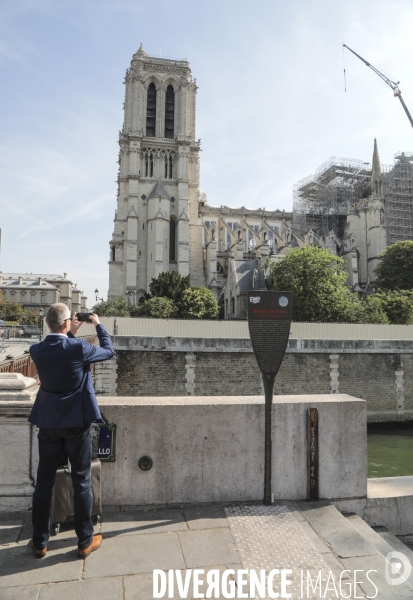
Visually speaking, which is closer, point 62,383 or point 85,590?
point 85,590

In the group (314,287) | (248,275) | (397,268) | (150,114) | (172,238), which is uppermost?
(150,114)

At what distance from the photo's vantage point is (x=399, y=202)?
52.2 metres

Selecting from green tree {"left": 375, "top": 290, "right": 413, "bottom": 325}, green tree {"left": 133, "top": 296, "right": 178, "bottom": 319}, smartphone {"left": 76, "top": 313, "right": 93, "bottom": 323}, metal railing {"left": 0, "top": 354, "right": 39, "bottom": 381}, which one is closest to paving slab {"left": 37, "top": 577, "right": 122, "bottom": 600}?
smartphone {"left": 76, "top": 313, "right": 93, "bottom": 323}

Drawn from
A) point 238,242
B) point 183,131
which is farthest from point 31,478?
point 183,131

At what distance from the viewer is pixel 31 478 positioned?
3600 millimetres

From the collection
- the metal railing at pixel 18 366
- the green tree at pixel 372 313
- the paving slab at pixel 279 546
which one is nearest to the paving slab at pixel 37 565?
the paving slab at pixel 279 546

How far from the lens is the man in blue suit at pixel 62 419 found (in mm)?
2953

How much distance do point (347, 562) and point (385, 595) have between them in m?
0.35

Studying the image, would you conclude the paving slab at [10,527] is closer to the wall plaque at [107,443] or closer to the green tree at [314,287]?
the wall plaque at [107,443]

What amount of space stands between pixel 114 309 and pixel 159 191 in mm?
18419

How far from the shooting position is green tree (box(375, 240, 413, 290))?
4269 cm

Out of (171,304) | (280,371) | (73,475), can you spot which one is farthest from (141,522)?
(171,304)

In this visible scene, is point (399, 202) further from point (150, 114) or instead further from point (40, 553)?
point (40, 553)

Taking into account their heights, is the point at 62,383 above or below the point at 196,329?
below
